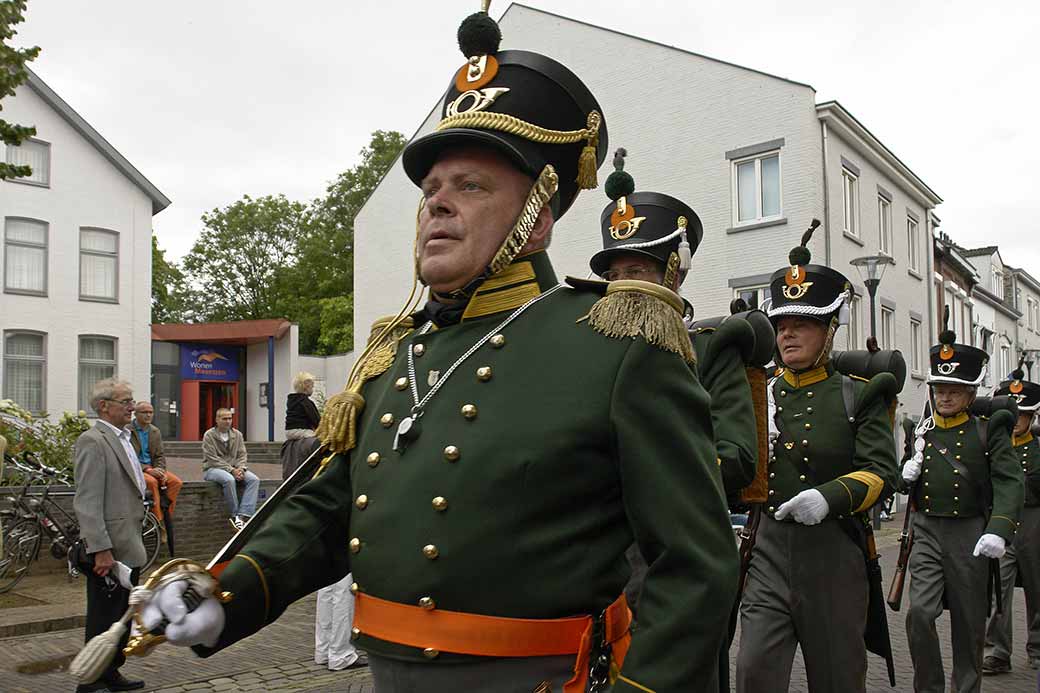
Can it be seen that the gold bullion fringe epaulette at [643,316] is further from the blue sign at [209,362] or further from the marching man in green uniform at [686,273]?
the blue sign at [209,362]

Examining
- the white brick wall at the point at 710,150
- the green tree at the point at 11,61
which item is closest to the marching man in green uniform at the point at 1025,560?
the green tree at the point at 11,61

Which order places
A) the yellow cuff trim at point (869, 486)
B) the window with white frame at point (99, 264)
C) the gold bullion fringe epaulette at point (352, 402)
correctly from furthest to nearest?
1. the window with white frame at point (99, 264)
2. the yellow cuff trim at point (869, 486)
3. the gold bullion fringe epaulette at point (352, 402)

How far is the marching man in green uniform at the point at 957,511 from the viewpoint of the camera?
6.32 m

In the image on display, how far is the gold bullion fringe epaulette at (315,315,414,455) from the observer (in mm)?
2586

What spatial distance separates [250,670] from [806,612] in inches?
194

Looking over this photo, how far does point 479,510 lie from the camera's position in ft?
7.01

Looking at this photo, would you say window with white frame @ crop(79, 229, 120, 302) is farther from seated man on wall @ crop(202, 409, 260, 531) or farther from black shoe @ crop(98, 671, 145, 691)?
black shoe @ crop(98, 671, 145, 691)

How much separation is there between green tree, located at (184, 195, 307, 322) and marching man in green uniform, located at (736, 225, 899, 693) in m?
47.7

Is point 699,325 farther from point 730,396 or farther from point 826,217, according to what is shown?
point 826,217

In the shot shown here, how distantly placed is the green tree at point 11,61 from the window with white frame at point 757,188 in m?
15.8

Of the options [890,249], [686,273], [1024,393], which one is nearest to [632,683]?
[686,273]

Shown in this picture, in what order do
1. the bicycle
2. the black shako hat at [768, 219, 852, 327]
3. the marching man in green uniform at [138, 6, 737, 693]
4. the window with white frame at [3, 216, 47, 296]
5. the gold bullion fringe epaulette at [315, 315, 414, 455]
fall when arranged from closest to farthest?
the marching man in green uniform at [138, 6, 737, 693] → the gold bullion fringe epaulette at [315, 315, 414, 455] → the black shako hat at [768, 219, 852, 327] → the bicycle → the window with white frame at [3, 216, 47, 296]

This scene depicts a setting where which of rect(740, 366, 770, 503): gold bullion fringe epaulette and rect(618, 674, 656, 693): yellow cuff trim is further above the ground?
rect(740, 366, 770, 503): gold bullion fringe epaulette

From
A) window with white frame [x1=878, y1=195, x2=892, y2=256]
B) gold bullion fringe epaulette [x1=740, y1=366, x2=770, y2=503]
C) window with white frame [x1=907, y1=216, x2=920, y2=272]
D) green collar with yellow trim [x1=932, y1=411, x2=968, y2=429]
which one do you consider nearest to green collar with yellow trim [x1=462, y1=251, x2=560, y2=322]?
gold bullion fringe epaulette [x1=740, y1=366, x2=770, y2=503]
